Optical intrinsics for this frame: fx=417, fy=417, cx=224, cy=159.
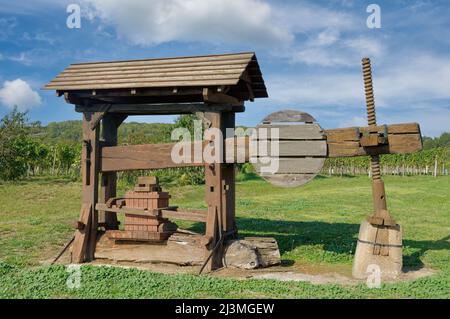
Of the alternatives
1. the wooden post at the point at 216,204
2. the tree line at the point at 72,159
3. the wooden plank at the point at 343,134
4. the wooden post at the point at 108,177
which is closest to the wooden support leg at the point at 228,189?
the wooden post at the point at 216,204

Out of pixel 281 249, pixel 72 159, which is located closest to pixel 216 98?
pixel 281 249

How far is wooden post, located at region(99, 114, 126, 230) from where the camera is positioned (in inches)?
401

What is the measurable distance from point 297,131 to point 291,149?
362mm

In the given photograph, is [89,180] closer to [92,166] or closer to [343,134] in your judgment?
[92,166]

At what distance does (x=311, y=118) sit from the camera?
790 centimetres

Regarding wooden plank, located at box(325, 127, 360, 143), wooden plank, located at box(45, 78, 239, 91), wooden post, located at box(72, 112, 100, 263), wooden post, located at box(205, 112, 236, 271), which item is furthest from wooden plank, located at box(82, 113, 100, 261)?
wooden plank, located at box(325, 127, 360, 143)

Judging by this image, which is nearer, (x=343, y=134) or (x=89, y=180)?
(x=343, y=134)

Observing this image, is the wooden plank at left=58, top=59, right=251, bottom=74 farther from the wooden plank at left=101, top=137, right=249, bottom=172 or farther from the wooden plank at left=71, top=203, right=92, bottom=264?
the wooden plank at left=71, top=203, right=92, bottom=264

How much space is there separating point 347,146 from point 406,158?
5852 centimetres

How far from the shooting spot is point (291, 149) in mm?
8016

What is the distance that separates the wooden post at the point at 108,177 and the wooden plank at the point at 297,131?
409cm

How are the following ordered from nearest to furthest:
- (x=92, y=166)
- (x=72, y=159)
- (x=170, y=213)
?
1. (x=170, y=213)
2. (x=92, y=166)
3. (x=72, y=159)

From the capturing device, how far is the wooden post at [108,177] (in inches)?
401
